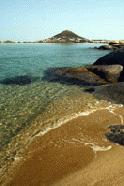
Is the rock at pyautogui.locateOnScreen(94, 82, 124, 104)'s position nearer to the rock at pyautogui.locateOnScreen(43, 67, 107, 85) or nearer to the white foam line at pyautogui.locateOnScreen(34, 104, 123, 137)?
the white foam line at pyautogui.locateOnScreen(34, 104, 123, 137)

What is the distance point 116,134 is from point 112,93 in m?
7.92

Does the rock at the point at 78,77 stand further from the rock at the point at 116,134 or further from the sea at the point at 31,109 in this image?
the rock at the point at 116,134

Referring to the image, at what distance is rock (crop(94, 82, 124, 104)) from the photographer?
20.8 metres

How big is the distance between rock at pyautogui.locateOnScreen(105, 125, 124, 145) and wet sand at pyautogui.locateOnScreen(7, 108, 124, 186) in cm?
28

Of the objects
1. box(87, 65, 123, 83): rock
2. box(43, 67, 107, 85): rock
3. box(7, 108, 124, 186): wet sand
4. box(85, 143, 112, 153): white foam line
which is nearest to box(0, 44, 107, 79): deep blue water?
box(43, 67, 107, 85): rock

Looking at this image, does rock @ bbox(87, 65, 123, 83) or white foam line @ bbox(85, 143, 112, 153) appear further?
rock @ bbox(87, 65, 123, 83)

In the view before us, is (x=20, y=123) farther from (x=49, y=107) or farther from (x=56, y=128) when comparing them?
(x=49, y=107)

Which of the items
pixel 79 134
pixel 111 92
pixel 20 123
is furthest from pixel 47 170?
pixel 111 92

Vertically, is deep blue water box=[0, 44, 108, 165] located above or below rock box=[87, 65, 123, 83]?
below

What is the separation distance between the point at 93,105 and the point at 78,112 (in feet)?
5.99

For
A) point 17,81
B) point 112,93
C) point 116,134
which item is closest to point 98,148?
point 116,134

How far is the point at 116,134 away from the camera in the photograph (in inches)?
556

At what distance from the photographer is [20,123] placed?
16297 millimetres

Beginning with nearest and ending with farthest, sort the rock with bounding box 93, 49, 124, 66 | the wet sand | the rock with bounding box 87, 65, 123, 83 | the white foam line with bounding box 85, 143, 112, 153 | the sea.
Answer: the wet sand, the white foam line with bounding box 85, 143, 112, 153, the sea, the rock with bounding box 87, 65, 123, 83, the rock with bounding box 93, 49, 124, 66
